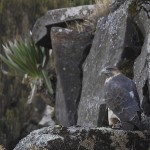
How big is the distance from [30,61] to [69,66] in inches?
75.2

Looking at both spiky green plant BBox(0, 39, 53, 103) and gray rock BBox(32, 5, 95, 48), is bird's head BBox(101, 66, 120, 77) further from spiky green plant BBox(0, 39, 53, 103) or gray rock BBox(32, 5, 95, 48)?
spiky green plant BBox(0, 39, 53, 103)

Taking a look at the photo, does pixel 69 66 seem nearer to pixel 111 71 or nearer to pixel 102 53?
pixel 102 53

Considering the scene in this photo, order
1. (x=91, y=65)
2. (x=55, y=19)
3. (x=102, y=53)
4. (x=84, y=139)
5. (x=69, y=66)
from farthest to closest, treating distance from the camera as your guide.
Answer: (x=55, y=19) → (x=69, y=66) → (x=91, y=65) → (x=102, y=53) → (x=84, y=139)

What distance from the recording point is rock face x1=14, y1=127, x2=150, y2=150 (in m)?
5.91

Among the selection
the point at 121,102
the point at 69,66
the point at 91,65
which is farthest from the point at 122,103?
the point at 69,66

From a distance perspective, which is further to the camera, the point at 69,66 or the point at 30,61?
the point at 30,61

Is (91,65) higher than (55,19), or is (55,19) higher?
(55,19)

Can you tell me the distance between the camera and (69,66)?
10.3 metres

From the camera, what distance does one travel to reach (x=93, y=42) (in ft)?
A: 32.1

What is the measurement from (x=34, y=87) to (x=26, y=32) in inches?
178

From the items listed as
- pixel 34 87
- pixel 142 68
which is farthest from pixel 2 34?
pixel 142 68

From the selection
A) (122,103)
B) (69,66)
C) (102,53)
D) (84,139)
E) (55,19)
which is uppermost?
(55,19)

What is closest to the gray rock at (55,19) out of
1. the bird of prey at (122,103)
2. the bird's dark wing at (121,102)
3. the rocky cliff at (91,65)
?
the rocky cliff at (91,65)

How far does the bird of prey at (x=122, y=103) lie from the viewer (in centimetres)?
653
